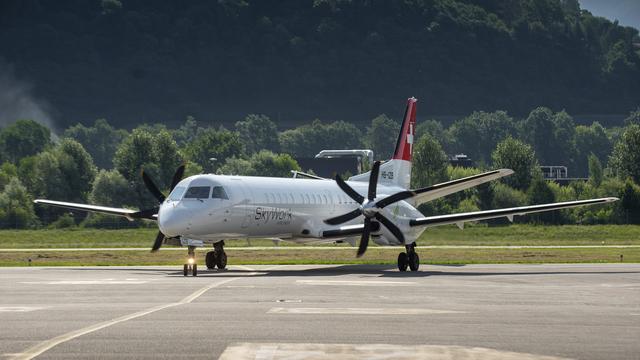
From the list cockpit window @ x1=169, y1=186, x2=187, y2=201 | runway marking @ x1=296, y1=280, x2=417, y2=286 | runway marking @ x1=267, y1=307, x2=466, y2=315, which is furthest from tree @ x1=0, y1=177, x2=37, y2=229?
runway marking @ x1=267, y1=307, x2=466, y2=315

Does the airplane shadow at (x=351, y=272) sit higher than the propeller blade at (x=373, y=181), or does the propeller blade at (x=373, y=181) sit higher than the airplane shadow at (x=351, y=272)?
the propeller blade at (x=373, y=181)

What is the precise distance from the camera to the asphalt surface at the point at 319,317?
1798cm

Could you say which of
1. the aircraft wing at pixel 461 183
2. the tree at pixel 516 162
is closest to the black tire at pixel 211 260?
the aircraft wing at pixel 461 183

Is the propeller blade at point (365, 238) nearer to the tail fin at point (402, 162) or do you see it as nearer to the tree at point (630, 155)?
the tail fin at point (402, 162)

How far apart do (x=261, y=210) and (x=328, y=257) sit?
1671 centimetres

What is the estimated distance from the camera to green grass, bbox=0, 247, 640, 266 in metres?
56.4

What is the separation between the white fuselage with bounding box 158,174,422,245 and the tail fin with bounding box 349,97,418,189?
207 centimetres

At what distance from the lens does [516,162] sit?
400 ft

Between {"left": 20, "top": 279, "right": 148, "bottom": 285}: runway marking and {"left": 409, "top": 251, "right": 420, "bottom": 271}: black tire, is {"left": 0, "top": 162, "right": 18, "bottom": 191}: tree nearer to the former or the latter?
{"left": 409, "top": 251, "right": 420, "bottom": 271}: black tire

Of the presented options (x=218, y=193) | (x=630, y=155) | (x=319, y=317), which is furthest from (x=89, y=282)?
(x=630, y=155)

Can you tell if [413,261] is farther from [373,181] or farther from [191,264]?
[191,264]

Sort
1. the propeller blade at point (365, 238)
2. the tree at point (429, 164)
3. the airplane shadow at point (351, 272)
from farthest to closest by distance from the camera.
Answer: the tree at point (429, 164)
the propeller blade at point (365, 238)
the airplane shadow at point (351, 272)

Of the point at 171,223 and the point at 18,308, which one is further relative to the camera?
the point at 171,223

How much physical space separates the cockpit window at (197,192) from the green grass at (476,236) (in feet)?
121
